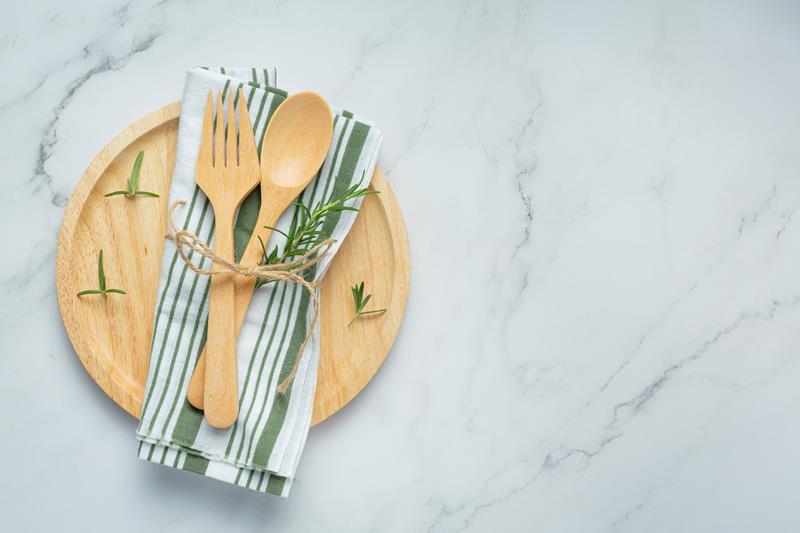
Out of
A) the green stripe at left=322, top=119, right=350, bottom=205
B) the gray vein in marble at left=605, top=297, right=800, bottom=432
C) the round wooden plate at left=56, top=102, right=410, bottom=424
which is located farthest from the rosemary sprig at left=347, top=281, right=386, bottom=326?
the gray vein in marble at left=605, top=297, right=800, bottom=432

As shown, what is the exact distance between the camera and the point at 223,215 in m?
0.91

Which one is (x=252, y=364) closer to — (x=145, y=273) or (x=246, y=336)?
(x=246, y=336)

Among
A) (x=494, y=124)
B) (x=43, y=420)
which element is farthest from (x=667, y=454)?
(x=43, y=420)

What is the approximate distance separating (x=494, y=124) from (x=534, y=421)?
1.33 feet

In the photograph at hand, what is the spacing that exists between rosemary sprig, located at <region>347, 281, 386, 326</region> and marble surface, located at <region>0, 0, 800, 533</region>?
73mm

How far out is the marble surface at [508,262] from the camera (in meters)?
0.99

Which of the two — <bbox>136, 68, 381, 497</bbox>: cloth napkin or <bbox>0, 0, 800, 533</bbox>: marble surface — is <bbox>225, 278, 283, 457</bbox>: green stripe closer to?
<bbox>136, 68, 381, 497</bbox>: cloth napkin

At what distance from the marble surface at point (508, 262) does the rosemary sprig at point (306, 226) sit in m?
0.12

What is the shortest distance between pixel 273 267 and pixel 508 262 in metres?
0.33

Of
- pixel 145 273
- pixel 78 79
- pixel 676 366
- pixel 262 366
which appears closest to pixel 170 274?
pixel 145 273

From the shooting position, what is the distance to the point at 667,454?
107 cm

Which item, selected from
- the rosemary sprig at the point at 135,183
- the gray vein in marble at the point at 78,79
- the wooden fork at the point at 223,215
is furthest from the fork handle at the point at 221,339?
the gray vein in marble at the point at 78,79

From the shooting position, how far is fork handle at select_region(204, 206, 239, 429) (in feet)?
2.96

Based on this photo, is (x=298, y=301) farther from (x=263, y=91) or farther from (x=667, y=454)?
(x=667, y=454)
